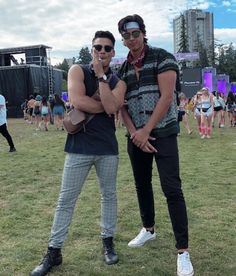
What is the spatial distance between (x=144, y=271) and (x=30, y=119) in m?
24.7

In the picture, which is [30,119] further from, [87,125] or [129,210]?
[87,125]

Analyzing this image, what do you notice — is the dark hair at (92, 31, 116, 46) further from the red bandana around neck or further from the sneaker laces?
the sneaker laces

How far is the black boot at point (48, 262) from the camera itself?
369cm

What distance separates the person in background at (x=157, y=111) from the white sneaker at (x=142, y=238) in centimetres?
66

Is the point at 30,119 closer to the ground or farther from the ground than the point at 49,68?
closer to the ground

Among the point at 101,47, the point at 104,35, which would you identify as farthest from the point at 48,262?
the point at 104,35

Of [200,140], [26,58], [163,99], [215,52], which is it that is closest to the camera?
[163,99]

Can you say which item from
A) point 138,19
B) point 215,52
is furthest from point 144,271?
point 215,52

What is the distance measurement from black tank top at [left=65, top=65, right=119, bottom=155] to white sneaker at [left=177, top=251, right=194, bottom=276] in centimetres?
103

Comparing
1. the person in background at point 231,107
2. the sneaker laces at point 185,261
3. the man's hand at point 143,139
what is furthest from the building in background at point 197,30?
the sneaker laces at point 185,261

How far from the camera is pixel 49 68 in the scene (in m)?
36.6

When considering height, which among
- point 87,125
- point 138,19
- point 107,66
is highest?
point 138,19

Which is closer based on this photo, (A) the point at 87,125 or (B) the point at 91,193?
(A) the point at 87,125

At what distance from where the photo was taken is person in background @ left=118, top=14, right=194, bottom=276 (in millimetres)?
3705
